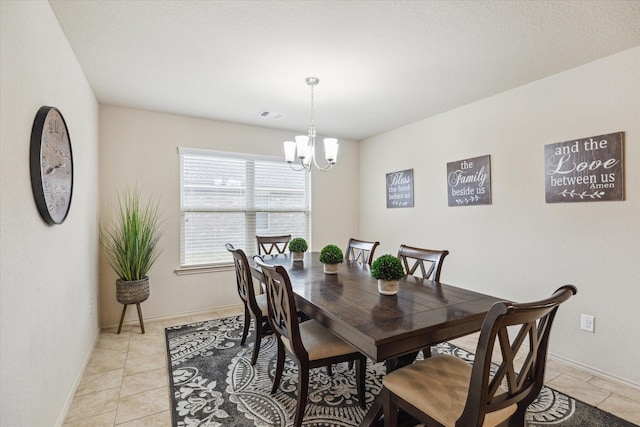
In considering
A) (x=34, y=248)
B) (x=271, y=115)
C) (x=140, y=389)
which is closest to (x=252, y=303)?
(x=140, y=389)

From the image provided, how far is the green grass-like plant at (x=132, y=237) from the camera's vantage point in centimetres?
319

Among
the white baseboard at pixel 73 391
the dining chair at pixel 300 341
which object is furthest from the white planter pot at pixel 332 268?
the white baseboard at pixel 73 391

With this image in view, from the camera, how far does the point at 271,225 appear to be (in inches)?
174

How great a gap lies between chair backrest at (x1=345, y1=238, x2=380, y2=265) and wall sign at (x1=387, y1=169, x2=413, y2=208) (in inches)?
47.4

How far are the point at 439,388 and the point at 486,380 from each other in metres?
0.37

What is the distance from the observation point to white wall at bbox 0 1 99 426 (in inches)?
50.5

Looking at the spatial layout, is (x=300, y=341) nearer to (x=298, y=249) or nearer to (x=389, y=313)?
(x=389, y=313)

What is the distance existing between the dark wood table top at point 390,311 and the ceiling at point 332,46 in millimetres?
1680

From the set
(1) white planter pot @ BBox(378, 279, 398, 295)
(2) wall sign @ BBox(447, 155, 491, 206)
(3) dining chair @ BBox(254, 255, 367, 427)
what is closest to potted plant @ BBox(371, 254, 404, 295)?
(1) white planter pot @ BBox(378, 279, 398, 295)

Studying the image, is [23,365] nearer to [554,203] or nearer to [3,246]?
[3,246]

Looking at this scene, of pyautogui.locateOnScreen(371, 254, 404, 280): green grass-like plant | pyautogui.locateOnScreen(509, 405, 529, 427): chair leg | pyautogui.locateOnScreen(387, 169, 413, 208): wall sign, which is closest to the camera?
pyautogui.locateOnScreen(509, 405, 529, 427): chair leg

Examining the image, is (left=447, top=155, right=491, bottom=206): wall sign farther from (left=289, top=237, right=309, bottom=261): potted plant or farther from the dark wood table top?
(left=289, top=237, right=309, bottom=261): potted plant

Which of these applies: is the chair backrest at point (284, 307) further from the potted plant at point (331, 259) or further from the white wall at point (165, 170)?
the white wall at point (165, 170)

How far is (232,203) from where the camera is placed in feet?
13.6
